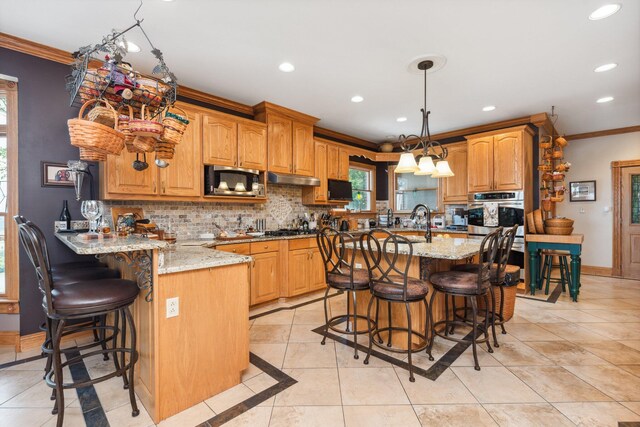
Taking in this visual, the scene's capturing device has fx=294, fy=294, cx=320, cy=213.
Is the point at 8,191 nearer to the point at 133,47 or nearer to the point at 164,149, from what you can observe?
the point at 133,47

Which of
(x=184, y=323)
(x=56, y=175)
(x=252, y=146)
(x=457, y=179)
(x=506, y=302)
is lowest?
(x=506, y=302)

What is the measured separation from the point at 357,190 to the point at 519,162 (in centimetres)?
277

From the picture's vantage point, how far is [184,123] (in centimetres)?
183

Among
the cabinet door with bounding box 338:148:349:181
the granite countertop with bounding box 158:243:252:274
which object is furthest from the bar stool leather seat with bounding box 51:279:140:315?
the cabinet door with bounding box 338:148:349:181

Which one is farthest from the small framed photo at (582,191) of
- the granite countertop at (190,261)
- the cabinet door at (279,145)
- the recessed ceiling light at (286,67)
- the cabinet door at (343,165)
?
the granite countertop at (190,261)

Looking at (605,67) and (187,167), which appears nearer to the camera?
(605,67)

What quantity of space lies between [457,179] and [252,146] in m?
3.71

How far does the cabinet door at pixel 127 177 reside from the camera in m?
2.89

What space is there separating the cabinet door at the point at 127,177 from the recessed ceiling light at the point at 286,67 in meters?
1.65

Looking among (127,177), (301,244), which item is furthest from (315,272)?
(127,177)

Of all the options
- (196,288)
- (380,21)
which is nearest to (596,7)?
(380,21)

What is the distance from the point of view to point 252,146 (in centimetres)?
395

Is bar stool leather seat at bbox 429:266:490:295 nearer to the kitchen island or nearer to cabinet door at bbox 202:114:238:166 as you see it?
the kitchen island

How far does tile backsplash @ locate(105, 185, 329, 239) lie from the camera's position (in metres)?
3.48
